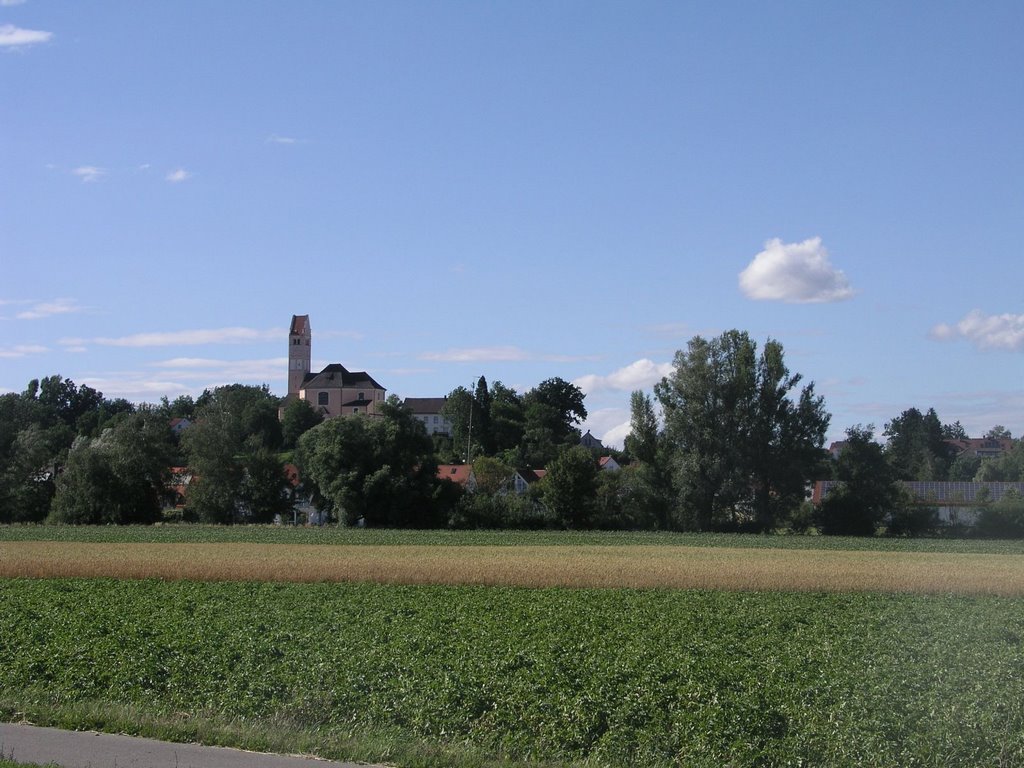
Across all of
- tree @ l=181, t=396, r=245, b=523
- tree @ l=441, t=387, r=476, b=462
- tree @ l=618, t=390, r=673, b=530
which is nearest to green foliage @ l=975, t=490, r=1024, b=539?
tree @ l=618, t=390, r=673, b=530

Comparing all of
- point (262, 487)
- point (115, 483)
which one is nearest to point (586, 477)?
point (262, 487)

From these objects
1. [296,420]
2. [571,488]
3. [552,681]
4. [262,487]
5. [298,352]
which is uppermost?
[298,352]

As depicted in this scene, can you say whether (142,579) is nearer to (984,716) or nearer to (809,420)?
(984,716)

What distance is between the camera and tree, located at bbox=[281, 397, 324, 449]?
14112cm

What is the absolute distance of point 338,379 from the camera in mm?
170625

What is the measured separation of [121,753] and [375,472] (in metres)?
64.1

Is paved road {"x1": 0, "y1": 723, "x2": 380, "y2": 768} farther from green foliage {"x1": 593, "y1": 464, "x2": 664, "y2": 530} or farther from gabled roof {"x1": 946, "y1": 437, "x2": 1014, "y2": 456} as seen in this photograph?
gabled roof {"x1": 946, "y1": 437, "x2": 1014, "y2": 456}

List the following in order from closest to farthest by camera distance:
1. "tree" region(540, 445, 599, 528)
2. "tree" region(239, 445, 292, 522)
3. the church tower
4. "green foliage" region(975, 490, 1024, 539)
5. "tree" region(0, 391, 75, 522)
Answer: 1. "green foliage" region(975, 490, 1024, 539)
2. "tree" region(540, 445, 599, 528)
3. "tree" region(0, 391, 75, 522)
4. "tree" region(239, 445, 292, 522)
5. the church tower

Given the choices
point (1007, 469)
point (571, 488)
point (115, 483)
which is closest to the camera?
point (571, 488)

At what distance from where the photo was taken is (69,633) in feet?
56.4

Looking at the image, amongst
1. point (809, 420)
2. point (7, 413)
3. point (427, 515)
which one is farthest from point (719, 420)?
point (7, 413)

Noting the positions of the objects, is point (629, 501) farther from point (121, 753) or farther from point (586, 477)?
point (121, 753)

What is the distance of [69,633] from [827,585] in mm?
22583

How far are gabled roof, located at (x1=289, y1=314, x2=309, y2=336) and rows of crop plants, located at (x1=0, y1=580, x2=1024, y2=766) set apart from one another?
16459cm
